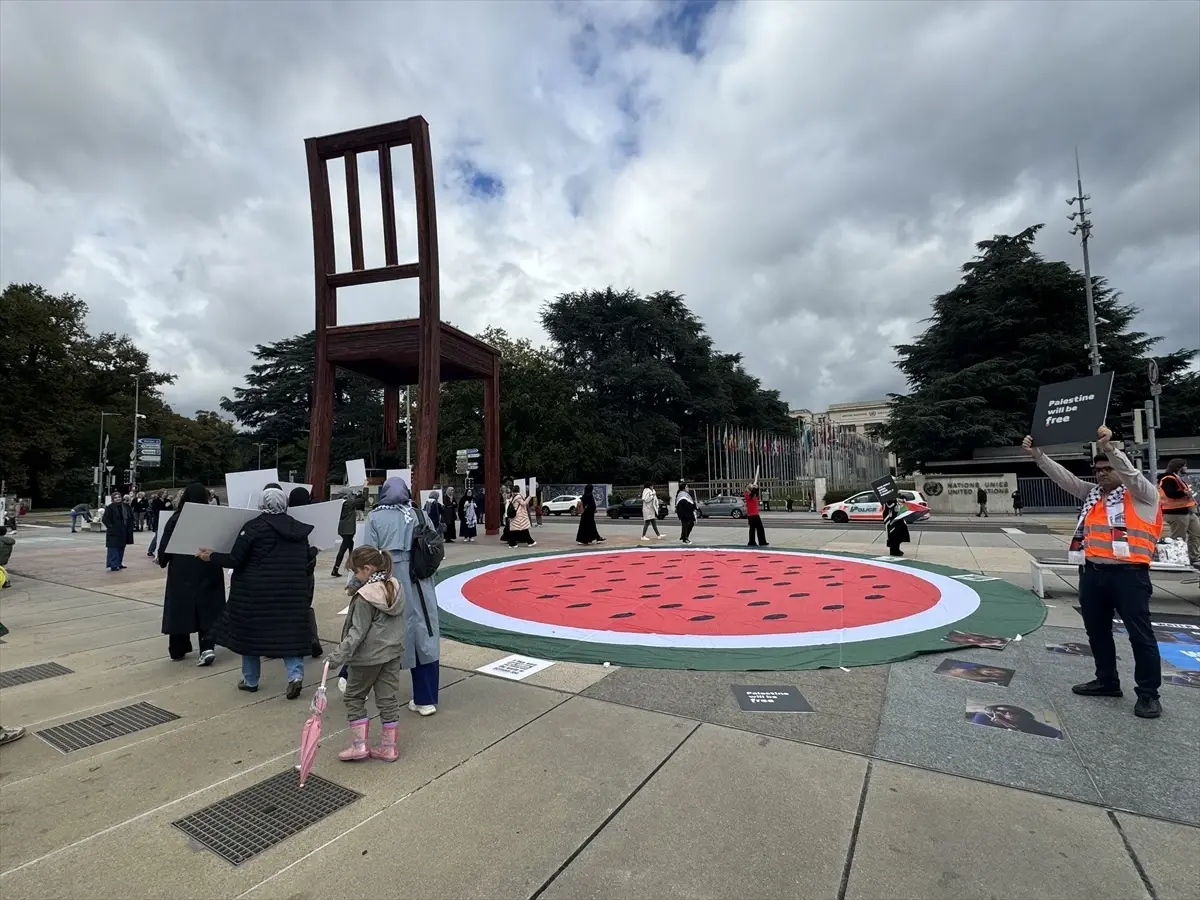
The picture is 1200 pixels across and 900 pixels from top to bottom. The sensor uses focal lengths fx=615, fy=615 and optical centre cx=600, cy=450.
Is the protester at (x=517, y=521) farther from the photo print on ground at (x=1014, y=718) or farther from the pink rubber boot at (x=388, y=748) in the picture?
the photo print on ground at (x=1014, y=718)

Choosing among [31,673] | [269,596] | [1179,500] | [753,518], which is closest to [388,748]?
[269,596]

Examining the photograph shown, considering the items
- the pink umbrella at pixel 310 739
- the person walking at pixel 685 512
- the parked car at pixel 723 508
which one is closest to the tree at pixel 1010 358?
the parked car at pixel 723 508

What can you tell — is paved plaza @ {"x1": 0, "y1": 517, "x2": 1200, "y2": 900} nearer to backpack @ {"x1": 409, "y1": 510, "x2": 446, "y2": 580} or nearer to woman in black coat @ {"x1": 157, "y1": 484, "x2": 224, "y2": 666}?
woman in black coat @ {"x1": 157, "y1": 484, "x2": 224, "y2": 666}

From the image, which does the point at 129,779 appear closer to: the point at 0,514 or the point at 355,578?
the point at 355,578

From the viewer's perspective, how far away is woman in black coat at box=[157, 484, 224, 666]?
5.39 metres

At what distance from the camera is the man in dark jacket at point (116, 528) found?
11.4 metres

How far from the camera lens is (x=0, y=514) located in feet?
43.8

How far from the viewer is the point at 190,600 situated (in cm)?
543

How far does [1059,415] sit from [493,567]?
29.9 feet

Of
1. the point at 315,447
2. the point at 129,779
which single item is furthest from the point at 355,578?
the point at 315,447

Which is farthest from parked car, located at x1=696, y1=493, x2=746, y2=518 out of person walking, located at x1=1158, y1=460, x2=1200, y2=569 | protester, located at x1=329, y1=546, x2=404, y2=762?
protester, located at x1=329, y1=546, x2=404, y2=762

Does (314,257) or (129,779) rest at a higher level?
(314,257)

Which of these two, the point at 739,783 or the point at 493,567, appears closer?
the point at 739,783

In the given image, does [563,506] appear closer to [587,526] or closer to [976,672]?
[587,526]
